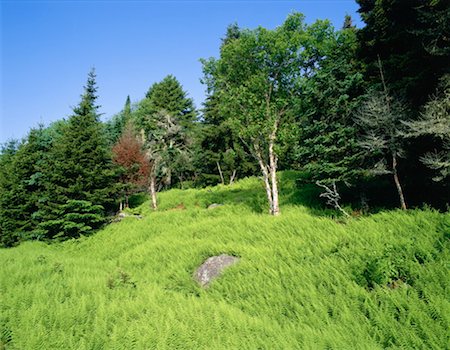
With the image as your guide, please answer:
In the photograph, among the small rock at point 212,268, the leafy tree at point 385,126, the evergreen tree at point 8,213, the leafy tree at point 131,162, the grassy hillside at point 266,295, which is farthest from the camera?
the leafy tree at point 131,162

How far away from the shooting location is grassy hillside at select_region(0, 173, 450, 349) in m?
5.53

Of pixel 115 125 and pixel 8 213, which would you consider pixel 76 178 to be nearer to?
pixel 8 213

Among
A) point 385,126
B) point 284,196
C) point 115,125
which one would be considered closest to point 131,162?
point 284,196

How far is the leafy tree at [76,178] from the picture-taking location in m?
19.2

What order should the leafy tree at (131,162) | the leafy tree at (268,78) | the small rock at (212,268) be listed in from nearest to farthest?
the small rock at (212,268) < the leafy tree at (268,78) < the leafy tree at (131,162)

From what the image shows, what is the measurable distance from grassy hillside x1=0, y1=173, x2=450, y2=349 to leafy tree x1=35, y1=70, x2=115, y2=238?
8.18 m

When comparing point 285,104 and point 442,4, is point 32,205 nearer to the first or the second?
point 285,104

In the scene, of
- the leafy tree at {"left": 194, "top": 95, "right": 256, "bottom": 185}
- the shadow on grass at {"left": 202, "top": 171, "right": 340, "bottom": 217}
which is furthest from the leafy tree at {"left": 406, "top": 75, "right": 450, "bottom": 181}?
the leafy tree at {"left": 194, "top": 95, "right": 256, "bottom": 185}

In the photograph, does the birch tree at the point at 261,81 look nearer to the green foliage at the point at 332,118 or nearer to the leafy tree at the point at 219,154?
the green foliage at the point at 332,118

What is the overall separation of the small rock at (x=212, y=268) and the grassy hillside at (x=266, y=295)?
31cm

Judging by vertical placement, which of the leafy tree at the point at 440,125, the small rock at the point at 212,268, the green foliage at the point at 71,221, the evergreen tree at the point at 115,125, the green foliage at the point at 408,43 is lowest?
the small rock at the point at 212,268

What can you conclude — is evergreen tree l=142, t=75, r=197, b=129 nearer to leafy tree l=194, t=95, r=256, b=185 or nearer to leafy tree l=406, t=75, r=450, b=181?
leafy tree l=194, t=95, r=256, b=185

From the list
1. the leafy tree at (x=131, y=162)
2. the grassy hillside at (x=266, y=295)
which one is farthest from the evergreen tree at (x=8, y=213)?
the grassy hillside at (x=266, y=295)

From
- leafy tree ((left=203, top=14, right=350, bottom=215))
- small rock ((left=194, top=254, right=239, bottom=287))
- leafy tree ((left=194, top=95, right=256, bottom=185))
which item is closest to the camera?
small rock ((left=194, top=254, right=239, bottom=287))
